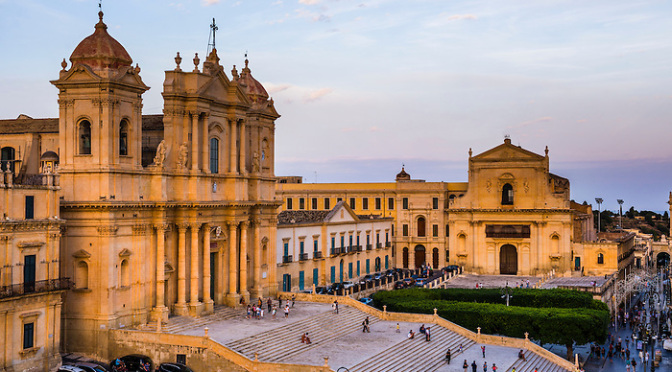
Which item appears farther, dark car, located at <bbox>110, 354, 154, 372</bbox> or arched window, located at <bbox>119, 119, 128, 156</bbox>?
arched window, located at <bbox>119, 119, 128, 156</bbox>

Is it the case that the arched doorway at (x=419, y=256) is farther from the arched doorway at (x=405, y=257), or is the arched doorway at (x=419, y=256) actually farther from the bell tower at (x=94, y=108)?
the bell tower at (x=94, y=108)

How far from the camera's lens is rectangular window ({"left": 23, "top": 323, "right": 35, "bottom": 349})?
34.8 metres

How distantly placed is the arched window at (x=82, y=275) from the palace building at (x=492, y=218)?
1861 inches

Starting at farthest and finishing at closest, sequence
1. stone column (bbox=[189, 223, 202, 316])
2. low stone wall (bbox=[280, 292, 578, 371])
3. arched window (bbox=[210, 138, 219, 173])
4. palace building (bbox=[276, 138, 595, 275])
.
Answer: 1. palace building (bbox=[276, 138, 595, 275])
2. arched window (bbox=[210, 138, 219, 173])
3. low stone wall (bbox=[280, 292, 578, 371])
4. stone column (bbox=[189, 223, 202, 316])

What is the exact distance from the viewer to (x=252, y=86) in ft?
180

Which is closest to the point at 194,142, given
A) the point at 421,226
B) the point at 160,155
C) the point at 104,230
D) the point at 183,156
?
the point at 183,156

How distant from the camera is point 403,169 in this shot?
93562 mm

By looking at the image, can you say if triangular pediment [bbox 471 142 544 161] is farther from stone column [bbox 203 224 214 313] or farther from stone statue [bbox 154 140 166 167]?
stone statue [bbox 154 140 166 167]

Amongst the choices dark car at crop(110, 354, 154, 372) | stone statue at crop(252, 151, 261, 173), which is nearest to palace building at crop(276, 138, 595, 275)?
stone statue at crop(252, 151, 261, 173)

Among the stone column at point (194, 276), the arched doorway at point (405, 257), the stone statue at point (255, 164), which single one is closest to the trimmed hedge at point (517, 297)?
the stone statue at point (255, 164)

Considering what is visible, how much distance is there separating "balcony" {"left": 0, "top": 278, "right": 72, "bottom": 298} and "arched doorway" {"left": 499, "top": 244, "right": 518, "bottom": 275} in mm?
50338

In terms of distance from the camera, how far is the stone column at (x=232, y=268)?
157ft

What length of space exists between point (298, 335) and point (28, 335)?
13.8m

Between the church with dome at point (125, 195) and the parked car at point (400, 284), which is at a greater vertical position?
the church with dome at point (125, 195)
